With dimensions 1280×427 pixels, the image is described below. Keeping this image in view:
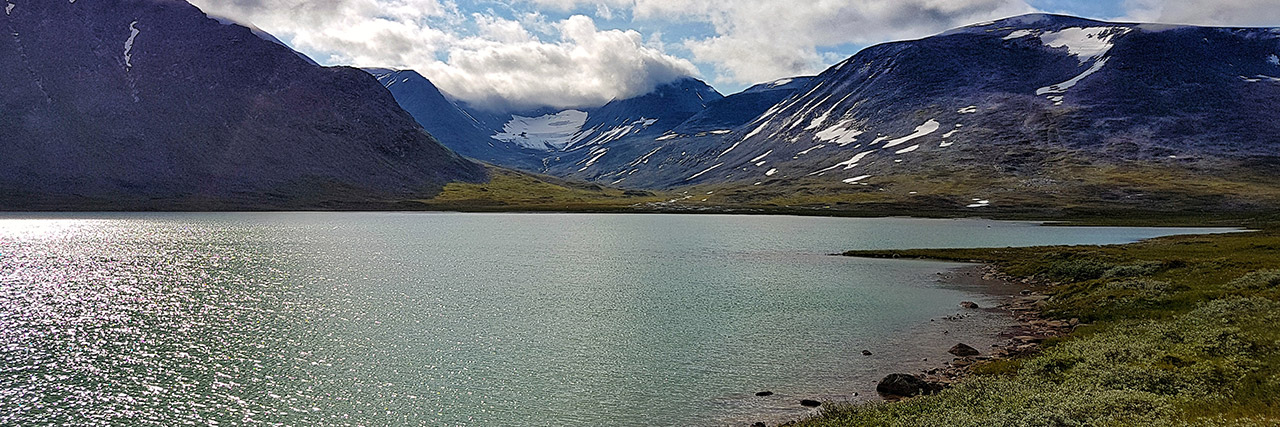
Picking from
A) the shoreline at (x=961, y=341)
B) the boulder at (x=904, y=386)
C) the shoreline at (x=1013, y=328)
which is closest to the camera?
the boulder at (x=904, y=386)

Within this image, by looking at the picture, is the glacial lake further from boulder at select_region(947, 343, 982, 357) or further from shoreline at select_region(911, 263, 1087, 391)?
shoreline at select_region(911, 263, 1087, 391)

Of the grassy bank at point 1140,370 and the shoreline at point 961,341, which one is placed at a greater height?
the grassy bank at point 1140,370

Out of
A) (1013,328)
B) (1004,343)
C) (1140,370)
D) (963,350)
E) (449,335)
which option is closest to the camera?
(1140,370)

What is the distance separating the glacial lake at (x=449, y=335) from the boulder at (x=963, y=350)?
4.23ft

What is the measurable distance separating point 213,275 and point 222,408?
166 feet

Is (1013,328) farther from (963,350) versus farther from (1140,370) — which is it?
(1140,370)

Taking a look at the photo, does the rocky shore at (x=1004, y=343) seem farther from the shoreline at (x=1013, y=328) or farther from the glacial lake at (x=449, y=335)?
the glacial lake at (x=449, y=335)

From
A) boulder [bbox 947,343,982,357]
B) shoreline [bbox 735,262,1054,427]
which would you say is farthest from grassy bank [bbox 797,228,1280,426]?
boulder [bbox 947,343,982,357]

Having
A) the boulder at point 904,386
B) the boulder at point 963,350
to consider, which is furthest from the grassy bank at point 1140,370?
the boulder at point 963,350

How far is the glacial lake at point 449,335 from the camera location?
30922mm

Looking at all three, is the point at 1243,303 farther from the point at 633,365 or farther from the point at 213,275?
the point at 213,275

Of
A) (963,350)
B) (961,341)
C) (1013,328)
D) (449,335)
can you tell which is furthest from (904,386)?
(449,335)

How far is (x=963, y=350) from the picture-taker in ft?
132

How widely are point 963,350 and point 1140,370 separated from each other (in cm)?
1298
